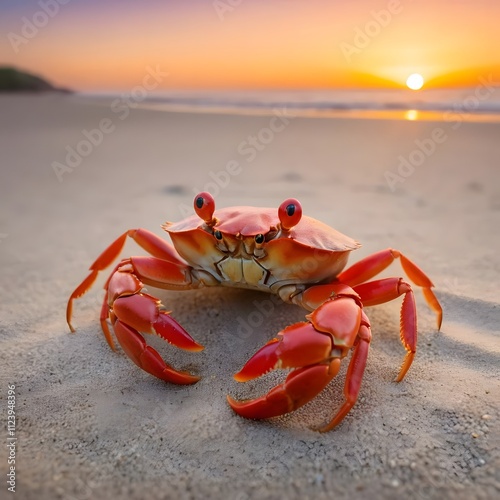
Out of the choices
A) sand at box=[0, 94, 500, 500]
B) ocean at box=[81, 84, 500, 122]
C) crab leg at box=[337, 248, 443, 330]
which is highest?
ocean at box=[81, 84, 500, 122]

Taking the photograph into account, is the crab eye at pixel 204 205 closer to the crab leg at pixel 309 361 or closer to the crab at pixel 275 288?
the crab at pixel 275 288

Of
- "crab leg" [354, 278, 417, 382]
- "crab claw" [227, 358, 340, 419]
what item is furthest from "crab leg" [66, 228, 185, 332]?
"crab claw" [227, 358, 340, 419]

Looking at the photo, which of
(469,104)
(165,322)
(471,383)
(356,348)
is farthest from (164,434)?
(469,104)

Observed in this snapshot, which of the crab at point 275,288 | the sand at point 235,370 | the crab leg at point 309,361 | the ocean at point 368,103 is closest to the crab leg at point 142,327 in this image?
the crab at point 275,288

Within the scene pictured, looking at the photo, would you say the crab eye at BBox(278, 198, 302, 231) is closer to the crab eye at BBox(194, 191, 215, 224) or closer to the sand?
the crab eye at BBox(194, 191, 215, 224)

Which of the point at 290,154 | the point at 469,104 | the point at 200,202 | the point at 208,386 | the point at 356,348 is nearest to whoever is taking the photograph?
the point at 356,348

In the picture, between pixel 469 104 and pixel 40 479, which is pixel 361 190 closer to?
pixel 40 479

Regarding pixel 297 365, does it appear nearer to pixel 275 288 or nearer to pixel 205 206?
pixel 275 288
